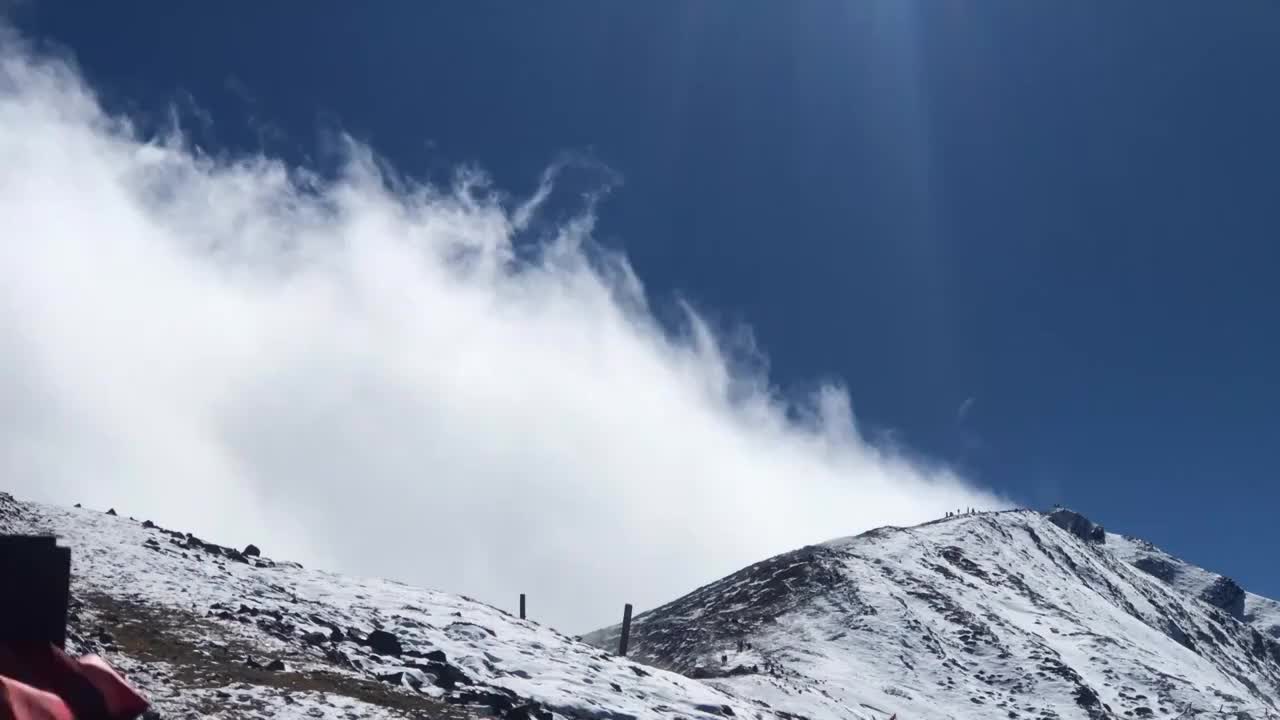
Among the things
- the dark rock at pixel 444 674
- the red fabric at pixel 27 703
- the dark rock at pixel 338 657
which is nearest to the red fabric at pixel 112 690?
the red fabric at pixel 27 703

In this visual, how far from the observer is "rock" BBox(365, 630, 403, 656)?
24.6 m

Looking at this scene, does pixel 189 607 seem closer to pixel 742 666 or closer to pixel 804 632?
pixel 742 666

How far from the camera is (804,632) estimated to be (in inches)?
2251

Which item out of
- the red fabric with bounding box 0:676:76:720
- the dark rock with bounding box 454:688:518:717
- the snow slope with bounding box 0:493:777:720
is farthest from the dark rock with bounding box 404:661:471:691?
the red fabric with bounding box 0:676:76:720

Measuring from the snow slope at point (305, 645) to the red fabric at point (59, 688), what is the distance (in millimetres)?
1780

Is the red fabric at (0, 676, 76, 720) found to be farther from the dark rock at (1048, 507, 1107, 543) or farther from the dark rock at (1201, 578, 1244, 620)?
the dark rock at (1201, 578, 1244, 620)

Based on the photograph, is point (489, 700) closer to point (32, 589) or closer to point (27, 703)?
point (32, 589)

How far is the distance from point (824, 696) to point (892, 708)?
596 cm

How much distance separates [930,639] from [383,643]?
42.3 meters

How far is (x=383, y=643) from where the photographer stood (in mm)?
24828

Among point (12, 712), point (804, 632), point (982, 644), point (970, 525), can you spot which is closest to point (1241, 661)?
point (970, 525)

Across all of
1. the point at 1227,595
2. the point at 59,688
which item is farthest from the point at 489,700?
the point at 1227,595

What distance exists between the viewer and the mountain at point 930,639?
4884cm

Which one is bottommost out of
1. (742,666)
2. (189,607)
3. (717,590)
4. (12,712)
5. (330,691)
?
(12,712)
